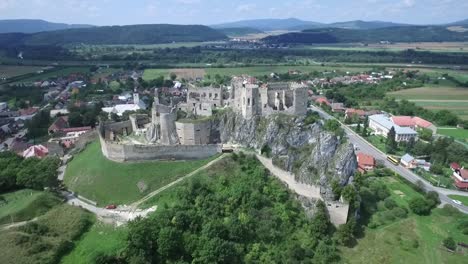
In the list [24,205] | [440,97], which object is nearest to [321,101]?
[440,97]

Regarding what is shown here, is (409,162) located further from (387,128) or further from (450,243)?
(450,243)

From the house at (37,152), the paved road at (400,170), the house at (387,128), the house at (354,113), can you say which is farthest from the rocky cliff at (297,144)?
the house at (354,113)

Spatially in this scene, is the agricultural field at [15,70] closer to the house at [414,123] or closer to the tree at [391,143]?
the house at [414,123]

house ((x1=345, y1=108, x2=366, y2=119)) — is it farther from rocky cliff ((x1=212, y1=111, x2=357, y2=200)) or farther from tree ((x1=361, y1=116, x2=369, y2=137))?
rocky cliff ((x1=212, y1=111, x2=357, y2=200))

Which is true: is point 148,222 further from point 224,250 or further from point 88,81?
point 88,81

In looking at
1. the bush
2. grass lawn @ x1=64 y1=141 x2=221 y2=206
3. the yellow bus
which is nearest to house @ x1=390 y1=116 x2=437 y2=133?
the yellow bus
